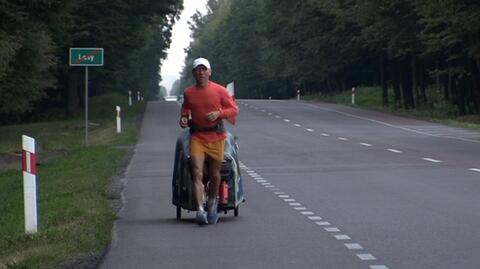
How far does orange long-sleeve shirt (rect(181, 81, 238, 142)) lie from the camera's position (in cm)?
1209

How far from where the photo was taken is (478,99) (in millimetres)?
53656

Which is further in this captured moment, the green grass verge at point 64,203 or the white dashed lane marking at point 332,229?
the white dashed lane marking at point 332,229

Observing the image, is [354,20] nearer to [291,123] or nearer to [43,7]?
[291,123]

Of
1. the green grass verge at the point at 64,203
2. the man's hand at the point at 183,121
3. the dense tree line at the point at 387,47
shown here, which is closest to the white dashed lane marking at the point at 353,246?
the green grass verge at the point at 64,203

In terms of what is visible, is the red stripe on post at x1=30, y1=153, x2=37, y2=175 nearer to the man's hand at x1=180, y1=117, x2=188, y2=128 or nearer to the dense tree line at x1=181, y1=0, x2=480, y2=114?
the man's hand at x1=180, y1=117, x2=188, y2=128

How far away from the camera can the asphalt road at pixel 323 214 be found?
9.78m

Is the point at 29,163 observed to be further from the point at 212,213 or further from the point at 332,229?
the point at 332,229

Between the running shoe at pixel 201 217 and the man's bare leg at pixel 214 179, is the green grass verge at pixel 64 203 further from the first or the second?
the man's bare leg at pixel 214 179

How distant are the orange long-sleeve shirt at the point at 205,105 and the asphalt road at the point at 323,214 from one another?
121cm

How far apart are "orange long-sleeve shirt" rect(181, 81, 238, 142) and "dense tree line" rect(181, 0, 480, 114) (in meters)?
→ 32.0

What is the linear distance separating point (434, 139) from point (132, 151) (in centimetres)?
990

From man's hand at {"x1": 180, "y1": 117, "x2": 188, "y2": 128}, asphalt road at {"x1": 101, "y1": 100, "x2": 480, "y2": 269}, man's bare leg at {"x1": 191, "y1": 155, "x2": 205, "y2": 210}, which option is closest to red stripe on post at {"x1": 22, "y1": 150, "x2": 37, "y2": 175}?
asphalt road at {"x1": 101, "y1": 100, "x2": 480, "y2": 269}

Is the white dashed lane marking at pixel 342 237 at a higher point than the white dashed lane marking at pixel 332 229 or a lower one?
higher

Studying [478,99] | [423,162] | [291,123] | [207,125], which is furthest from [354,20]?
[207,125]
